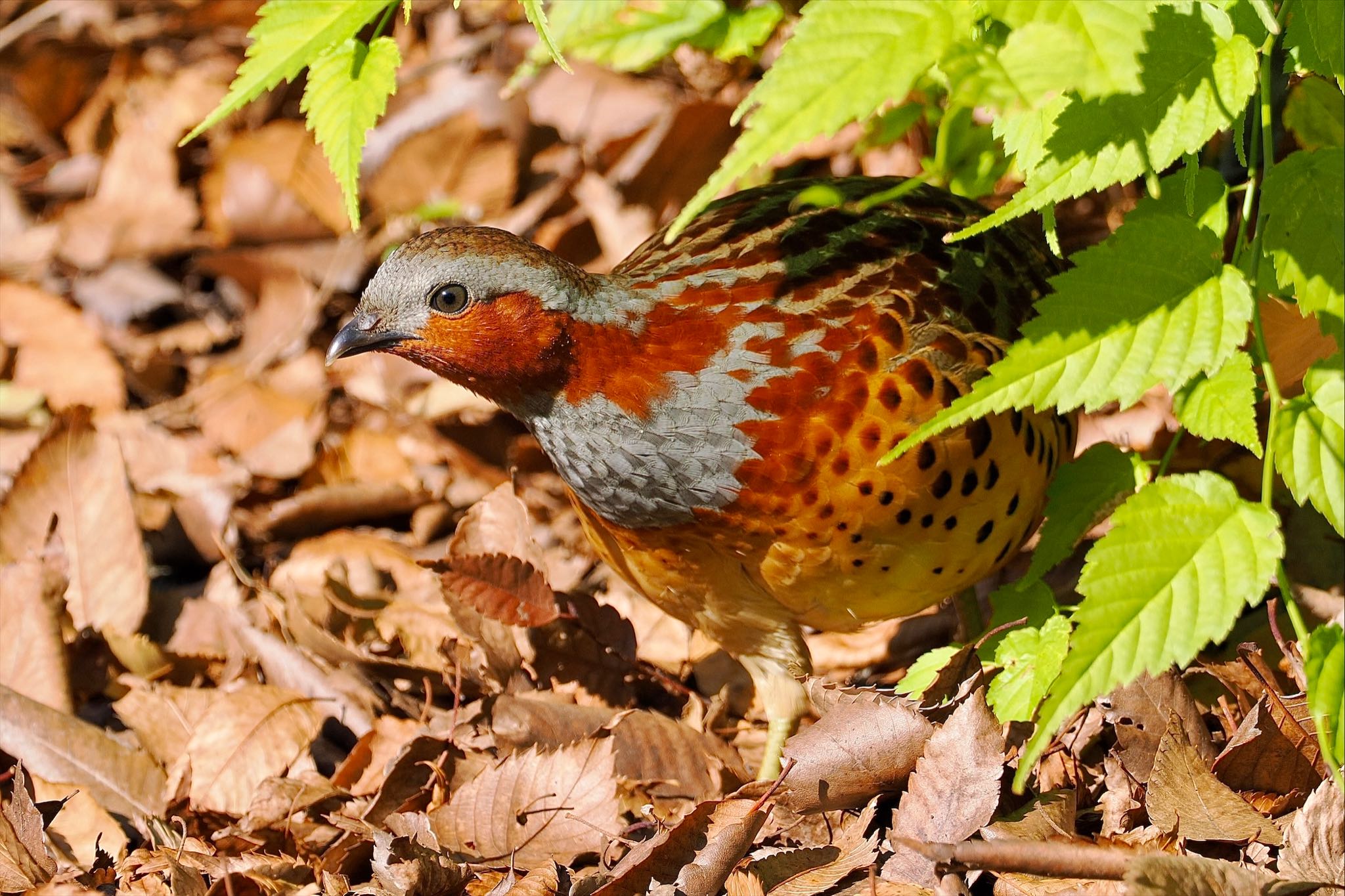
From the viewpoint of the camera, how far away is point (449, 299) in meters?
3.23

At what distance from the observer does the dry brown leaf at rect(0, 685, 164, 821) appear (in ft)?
12.4

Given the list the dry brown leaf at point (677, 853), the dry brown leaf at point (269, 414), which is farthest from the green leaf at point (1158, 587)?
the dry brown leaf at point (269, 414)

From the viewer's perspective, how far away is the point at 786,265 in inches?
132

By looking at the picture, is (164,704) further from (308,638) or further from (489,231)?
(489,231)

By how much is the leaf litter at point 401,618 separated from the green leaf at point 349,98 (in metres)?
1.30

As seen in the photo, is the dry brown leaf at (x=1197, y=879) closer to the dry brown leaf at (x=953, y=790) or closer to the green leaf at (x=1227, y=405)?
the dry brown leaf at (x=953, y=790)

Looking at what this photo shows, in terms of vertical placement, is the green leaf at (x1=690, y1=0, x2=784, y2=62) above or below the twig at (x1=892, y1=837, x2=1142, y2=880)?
above

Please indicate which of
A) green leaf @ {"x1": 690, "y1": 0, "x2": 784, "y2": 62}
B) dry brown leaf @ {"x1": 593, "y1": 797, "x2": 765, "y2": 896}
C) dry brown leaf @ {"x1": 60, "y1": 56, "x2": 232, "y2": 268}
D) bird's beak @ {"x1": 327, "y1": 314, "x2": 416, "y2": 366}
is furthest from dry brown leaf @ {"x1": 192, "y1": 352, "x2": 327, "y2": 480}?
dry brown leaf @ {"x1": 593, "y1": 797, "x2": 765, "y2": 896}

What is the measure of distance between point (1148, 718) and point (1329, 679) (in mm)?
931

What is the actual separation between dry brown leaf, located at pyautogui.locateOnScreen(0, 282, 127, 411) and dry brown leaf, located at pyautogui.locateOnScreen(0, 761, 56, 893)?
110 inches

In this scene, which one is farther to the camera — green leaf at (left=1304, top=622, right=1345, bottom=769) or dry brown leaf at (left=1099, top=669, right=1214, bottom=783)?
dry brown leaf at (left=1099, top=669, right=1214, bottom=783)

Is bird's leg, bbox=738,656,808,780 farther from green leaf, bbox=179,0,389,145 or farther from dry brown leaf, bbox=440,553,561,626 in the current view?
green leaf, bbox=179,0,389,145

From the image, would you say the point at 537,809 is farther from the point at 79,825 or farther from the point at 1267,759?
the point at 1267,759

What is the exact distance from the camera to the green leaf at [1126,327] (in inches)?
90.6
